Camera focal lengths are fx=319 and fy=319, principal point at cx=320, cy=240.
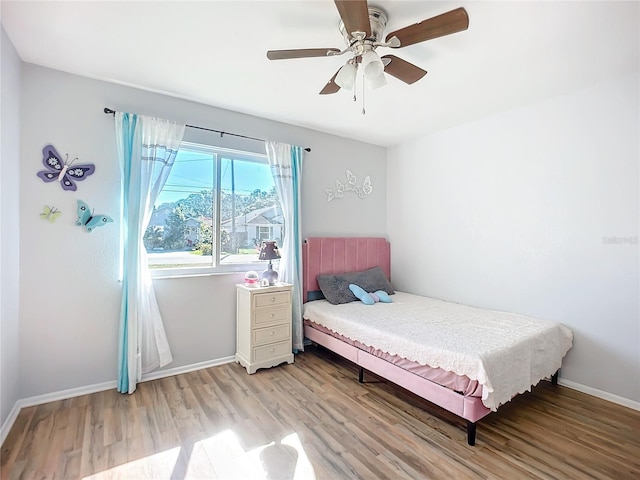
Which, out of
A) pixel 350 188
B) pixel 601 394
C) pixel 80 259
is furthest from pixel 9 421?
pixel 601 394

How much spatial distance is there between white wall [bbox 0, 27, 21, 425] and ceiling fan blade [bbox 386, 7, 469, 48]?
2.46 metres

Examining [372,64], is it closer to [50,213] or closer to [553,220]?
[553,220]

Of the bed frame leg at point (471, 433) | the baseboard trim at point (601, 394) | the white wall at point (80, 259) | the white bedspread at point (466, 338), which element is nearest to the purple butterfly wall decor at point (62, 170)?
the white wall at point (80, 259)

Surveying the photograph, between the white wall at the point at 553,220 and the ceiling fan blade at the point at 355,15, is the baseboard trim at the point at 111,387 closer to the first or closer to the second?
the white wall at the point at 553,220

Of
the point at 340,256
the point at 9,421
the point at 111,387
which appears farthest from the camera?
the point at 340,256

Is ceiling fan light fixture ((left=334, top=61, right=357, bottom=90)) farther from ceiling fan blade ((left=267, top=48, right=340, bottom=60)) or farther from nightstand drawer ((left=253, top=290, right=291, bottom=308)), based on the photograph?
nightstand drawer ((left=253, top=290, right=291, bottom=308))

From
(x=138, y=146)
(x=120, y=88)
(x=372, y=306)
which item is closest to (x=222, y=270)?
(x=138, y=146)

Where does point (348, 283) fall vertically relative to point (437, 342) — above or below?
above

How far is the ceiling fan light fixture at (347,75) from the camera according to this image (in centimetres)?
191

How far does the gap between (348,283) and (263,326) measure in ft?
3.69

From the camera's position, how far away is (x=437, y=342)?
7.63 feet

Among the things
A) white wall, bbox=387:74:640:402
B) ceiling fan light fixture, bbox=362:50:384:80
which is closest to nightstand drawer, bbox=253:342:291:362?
white wall, bbox=387:74:640:402

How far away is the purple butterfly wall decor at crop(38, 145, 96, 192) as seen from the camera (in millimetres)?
2463

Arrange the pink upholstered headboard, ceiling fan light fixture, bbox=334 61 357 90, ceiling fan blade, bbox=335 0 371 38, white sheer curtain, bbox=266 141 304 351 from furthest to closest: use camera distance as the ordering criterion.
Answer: the pink upholstered headboard < white sheer curtain, bbox=266 141 304 351 < ceiling fan light fixture, bbox=334 61 357 90 < ceiling fan blade, bbox=335 0 371 38
